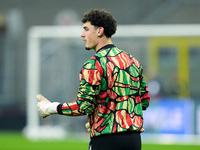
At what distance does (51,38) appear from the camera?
16.0m

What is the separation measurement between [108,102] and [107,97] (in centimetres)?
4

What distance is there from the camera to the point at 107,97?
14.4 ft

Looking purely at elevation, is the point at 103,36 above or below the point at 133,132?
above

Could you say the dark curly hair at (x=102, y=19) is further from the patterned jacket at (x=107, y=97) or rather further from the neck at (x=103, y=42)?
the patterned jacket at (x=107, y=97)

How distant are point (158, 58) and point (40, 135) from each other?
3.76 m

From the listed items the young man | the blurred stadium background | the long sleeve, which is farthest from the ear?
the blurred stadium background

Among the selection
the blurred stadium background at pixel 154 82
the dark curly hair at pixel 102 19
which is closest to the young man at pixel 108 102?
the dark curly hair at pixel 102 19

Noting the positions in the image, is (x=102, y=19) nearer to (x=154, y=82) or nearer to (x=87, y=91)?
(x=87, y=91)

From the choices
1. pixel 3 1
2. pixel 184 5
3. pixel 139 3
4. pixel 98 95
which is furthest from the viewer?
pixel 3 1

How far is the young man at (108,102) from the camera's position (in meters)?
4.29

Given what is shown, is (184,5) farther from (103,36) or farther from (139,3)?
(103,36)

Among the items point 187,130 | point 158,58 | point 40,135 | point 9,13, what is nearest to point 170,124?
point 187,130

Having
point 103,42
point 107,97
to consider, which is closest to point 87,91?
point 107,97

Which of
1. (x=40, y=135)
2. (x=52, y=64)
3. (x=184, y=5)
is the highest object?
(x=184, y=5)
